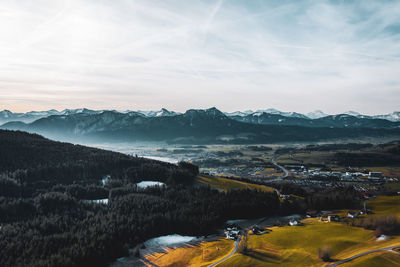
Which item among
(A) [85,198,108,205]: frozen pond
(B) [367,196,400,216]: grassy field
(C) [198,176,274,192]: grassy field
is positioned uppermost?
(B) [367,196,400,216]: grassy field

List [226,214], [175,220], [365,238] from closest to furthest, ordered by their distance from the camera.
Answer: [365,238], [175,220], [226,214]

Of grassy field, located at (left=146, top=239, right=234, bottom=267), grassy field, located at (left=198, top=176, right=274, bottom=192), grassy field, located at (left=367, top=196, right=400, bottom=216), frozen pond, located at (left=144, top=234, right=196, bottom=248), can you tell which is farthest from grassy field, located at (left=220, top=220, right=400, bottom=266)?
grassy field, located at (left=198, top=176, right=274, bottom=192)

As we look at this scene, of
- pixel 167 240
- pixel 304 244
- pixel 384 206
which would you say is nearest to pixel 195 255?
pixel 167 240

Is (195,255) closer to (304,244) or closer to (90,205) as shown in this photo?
(304,244)

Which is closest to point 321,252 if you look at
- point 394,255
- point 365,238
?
point 394,255

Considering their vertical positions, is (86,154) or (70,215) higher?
(86,154)

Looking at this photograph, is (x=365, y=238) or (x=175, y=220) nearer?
(x=365, y=238)

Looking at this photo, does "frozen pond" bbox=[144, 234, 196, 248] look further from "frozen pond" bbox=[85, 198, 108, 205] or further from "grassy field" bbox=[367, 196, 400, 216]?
"grassy field" bbox=[367, 196, 400, 216]

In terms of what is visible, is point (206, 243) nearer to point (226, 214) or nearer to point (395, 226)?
point (226, 214)

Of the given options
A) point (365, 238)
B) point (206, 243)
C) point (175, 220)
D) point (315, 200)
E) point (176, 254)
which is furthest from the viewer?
point (315, 200)
